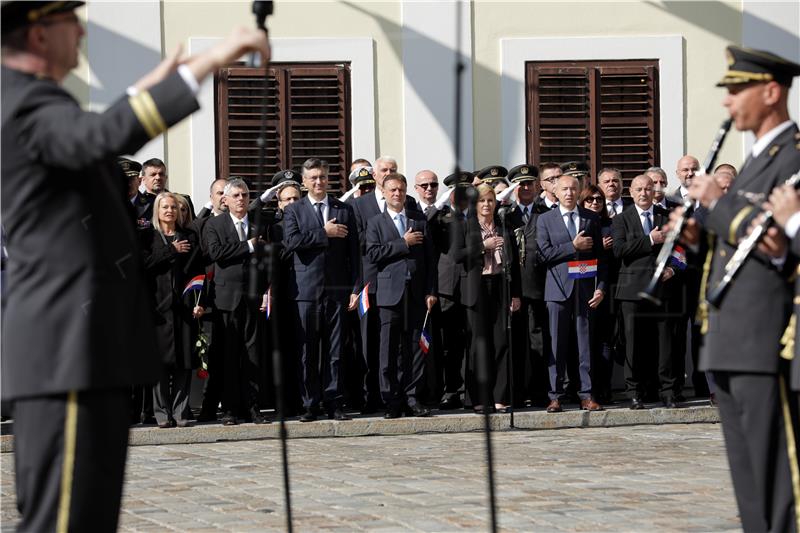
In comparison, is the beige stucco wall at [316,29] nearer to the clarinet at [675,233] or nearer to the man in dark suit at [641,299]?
the man in dark suit at [641,299]

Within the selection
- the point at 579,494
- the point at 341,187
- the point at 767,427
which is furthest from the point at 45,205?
the point at 341,187

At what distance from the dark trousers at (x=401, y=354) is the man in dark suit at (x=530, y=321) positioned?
105cm

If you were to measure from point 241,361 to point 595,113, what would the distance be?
6.01 m

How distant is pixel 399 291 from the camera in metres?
14.1

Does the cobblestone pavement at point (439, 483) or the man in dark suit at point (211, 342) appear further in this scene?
the man in dark suit at point (211, 342)

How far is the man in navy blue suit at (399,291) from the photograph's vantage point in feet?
46.1

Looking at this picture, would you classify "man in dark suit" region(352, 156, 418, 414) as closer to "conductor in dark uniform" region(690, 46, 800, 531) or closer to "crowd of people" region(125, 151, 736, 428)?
"crowd of people" region(125, 151, 736, 428)

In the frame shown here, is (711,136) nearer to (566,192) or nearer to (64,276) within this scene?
(566,192)

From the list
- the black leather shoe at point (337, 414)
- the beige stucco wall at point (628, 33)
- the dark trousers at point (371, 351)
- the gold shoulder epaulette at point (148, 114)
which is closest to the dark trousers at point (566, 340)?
the dark trousers at point (371, 351)

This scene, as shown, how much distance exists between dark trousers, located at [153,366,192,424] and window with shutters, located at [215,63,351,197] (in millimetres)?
4068

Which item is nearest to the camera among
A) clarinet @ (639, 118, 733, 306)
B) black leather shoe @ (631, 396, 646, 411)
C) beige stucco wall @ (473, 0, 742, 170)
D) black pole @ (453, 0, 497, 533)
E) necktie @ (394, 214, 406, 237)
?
black pole @ (453, 0, 497, 533)

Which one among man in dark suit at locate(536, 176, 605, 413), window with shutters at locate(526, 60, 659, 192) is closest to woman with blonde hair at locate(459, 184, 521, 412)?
man in dark suit at locate(536, 176, 605, 413)

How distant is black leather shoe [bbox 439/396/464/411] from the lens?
14.8 meters

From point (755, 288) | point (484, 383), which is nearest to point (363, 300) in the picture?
point (755, 288)
